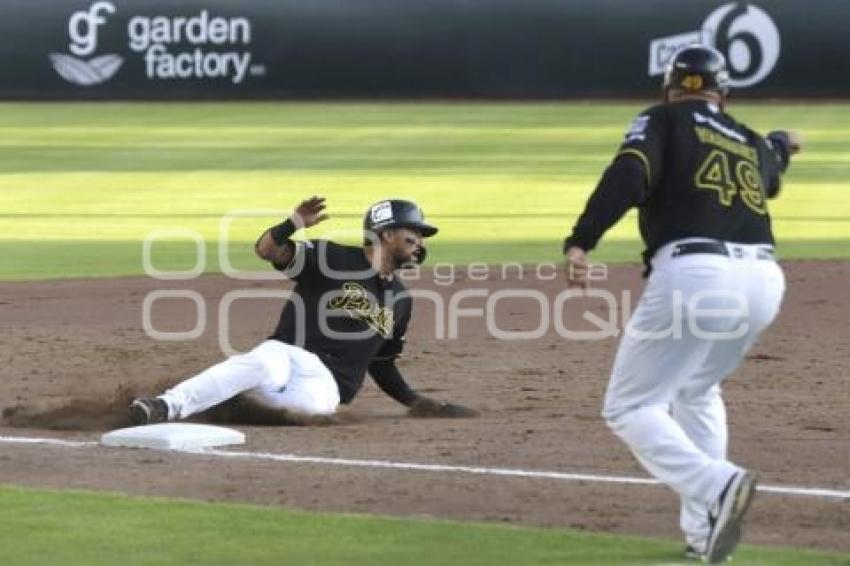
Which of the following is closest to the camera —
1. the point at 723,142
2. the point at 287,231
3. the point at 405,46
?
the point at 723,142

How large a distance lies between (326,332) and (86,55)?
87.5 ft

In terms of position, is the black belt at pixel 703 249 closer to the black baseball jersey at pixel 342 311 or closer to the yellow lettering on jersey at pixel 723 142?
the yellow lettering on jersey at pixel 723 142

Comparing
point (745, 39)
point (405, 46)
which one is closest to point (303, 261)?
point (405, 46)

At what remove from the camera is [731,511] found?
6.91 m

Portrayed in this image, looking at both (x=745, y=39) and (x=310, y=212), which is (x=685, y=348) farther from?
(x=745, y=39)

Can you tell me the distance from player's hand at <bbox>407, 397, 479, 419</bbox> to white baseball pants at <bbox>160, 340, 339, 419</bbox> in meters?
0.42

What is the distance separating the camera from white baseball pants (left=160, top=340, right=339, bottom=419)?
9.70m

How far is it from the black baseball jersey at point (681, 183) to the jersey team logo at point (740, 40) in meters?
27.9

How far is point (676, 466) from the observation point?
706 centimetres

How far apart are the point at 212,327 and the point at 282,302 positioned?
1.33 m

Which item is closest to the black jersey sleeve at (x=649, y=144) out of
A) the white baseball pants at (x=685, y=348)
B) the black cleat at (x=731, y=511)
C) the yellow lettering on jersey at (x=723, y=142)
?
the yellow lettering on jersey at (x=723, y=142)

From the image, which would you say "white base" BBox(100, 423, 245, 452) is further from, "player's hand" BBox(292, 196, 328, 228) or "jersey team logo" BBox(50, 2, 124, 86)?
"jersey team logo" BBox(50, 2, 124, 86)

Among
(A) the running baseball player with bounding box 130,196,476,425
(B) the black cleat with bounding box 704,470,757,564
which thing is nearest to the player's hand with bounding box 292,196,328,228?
(A) the running baseball player with bounding box 130,196,476,425

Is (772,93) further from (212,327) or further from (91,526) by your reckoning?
(91,526)
